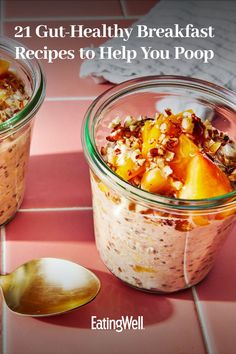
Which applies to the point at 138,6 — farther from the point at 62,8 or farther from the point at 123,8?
the point at 62,8

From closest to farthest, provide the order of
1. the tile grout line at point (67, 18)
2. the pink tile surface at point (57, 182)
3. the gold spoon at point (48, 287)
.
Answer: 1. the gold spoon at point (48, 287)
2. the pink tile surface at point (57, 182)
3. the tile grout line at point (67, 18)

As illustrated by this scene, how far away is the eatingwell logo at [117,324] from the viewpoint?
0.90 meters

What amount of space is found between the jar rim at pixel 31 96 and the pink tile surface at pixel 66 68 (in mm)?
240

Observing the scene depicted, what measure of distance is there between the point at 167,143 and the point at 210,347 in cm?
27

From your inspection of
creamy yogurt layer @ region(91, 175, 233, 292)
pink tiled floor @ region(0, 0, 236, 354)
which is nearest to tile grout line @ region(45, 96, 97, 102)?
pink tiled floor @ region(0, 0, 236, 354)

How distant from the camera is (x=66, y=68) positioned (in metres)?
1.32

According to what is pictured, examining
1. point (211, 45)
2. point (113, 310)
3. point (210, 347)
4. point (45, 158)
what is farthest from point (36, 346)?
point (211, 45)

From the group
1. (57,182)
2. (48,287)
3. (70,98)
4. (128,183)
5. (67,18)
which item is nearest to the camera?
(128,183)

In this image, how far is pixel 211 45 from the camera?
1.32 metres

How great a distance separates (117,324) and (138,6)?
781 millimetres

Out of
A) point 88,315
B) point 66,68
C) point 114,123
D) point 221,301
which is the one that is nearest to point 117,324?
point 88,315

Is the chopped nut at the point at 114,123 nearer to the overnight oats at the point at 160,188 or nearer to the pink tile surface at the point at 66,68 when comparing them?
the overnight oats at the point at 160,188

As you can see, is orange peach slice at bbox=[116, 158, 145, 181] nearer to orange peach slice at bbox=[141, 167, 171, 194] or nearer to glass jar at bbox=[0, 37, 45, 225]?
orange peach slice at bbox=[141, 167, 171, 194]

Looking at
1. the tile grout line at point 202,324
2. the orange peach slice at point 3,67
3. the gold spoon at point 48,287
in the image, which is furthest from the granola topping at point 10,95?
the tile grout line at point 202,324
